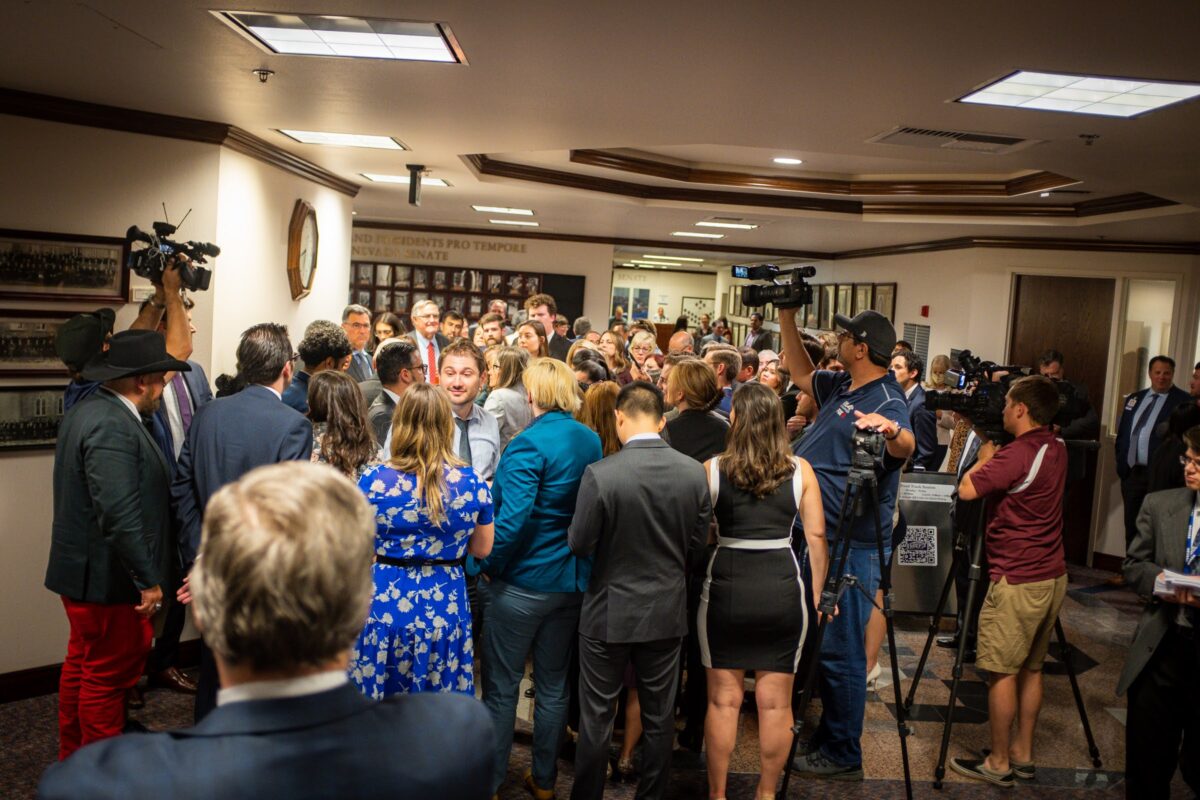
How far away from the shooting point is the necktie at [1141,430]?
22.9 feet

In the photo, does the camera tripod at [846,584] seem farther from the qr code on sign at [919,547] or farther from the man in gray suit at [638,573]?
the qr code on sign at [919,547]

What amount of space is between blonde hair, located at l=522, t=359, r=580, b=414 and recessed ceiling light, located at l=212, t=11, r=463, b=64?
1.14 meters

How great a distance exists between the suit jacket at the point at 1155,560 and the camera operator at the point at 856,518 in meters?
0.86

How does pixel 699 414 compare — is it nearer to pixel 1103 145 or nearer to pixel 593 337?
pixel 1103 145

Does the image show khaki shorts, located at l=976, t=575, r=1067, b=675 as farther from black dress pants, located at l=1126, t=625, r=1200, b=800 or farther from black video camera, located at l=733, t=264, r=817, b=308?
black video camera, located at l=733, t=264, r=817, b=308

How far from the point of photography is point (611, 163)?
6750mm

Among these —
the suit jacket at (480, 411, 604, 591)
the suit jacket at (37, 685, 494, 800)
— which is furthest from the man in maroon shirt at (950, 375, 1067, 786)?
the suit jacket at (37, 685, 494, 800)

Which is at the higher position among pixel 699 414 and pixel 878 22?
pixel 878 22

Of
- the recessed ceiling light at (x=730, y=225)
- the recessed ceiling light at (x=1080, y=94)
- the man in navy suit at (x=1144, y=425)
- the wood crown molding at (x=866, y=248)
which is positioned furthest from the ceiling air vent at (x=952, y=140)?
the recessed ceiling light at (x=730, y=225)

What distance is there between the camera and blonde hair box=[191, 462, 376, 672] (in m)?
1.04

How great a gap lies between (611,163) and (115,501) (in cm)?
462

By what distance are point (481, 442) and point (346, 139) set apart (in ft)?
8.29

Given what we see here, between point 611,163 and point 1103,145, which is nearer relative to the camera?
point 1103,145

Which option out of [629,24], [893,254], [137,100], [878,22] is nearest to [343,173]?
[137,100]
